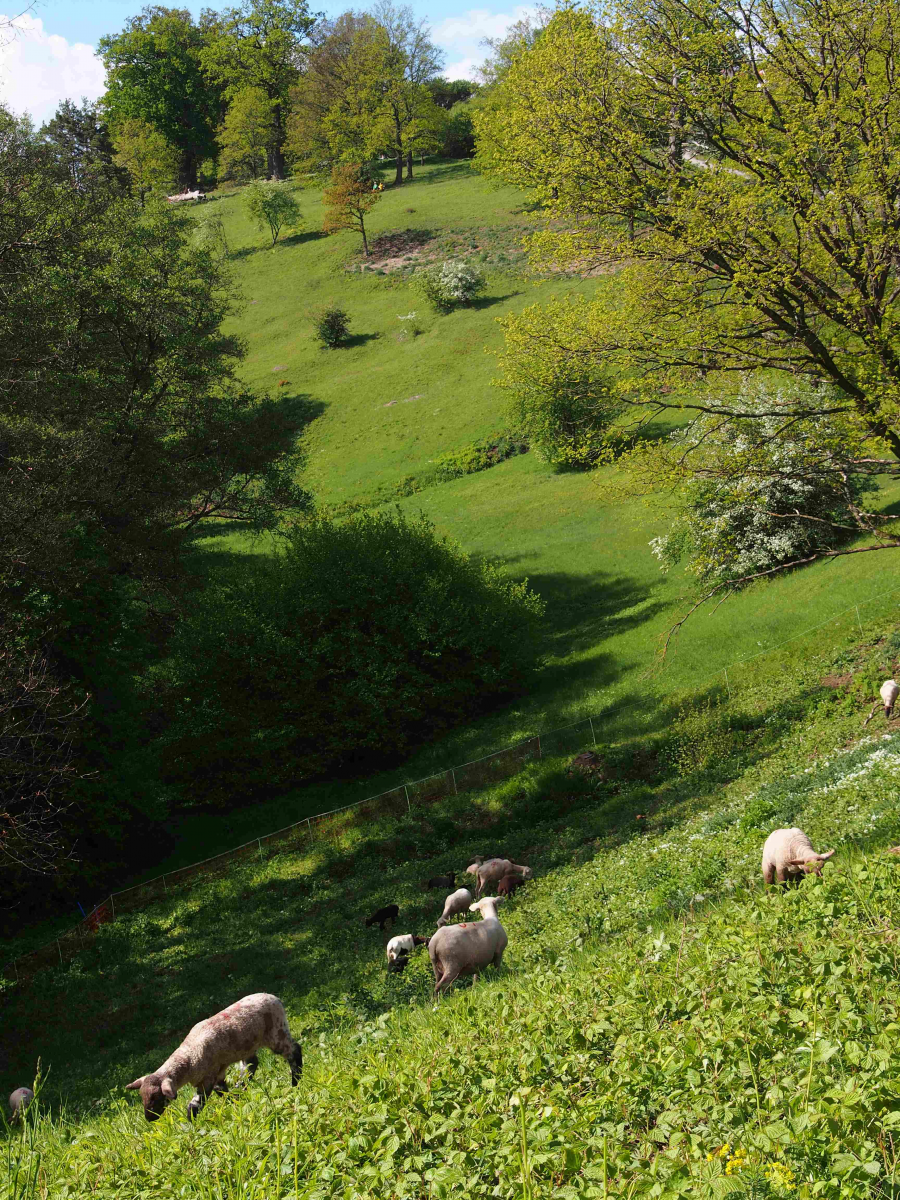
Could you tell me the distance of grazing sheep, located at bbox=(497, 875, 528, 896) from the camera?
15.0 m

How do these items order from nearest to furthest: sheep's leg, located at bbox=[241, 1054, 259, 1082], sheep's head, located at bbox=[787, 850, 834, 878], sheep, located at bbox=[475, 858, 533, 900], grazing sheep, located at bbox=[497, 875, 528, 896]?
sheep's leg, located at bbox=[241, 1054, 259, 1082] < sheep's head, located at bbox=[787, 850, 834, 878] < grazing sheep, located at bbox=[497, 875, 528, 896] < sheep, located at bbox=[475, 858, 533, 900]

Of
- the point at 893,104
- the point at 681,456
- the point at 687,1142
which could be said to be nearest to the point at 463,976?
the point at 687,1142

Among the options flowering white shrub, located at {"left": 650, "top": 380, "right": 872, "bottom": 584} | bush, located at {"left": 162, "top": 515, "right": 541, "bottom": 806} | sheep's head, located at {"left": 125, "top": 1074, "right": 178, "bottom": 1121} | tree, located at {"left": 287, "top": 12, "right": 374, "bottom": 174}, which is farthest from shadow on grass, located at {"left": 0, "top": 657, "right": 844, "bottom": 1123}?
tree, located at {"left": 287, "top": 12, "right": 374, "bottom": 174}

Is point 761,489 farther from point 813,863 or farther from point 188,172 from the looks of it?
point 188,172

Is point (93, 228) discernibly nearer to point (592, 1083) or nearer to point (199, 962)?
point (199, 962)

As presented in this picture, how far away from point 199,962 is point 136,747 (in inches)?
318

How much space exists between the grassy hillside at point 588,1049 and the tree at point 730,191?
287 inches

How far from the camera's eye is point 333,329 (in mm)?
76688

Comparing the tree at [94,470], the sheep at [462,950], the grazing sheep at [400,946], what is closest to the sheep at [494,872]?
the grazing sheep at [400,946]

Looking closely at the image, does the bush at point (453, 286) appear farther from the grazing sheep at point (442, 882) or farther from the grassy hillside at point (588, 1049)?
the grassy hillside at point (588, 1049)

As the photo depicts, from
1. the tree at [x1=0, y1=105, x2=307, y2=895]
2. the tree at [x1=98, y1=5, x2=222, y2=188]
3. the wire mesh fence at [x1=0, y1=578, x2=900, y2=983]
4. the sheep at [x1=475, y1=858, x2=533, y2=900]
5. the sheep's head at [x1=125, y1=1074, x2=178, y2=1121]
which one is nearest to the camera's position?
the sheep's head at [x1=125, y1=1074, x2=178, y2=1121]

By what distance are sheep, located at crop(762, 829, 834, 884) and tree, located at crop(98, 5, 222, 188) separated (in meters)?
139

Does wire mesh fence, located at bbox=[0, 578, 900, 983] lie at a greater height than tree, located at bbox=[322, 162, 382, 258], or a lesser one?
lesser

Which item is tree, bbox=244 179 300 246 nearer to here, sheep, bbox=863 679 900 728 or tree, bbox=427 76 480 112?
tree, bbox=427 76 480 112
